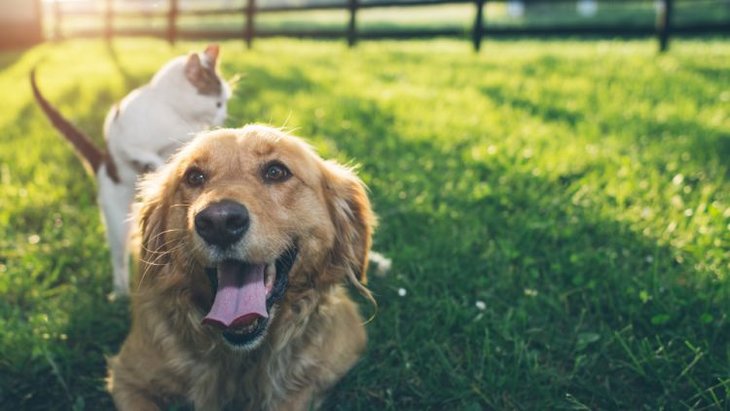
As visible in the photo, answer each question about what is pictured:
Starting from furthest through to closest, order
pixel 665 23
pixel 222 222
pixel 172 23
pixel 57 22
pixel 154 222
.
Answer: pixel 57 22 < pixel 172 23 < pixel 665 23 < pixel 154 222 < pixel 222 222

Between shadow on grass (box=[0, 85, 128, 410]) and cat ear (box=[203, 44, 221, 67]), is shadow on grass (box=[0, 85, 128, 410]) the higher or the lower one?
the lower one

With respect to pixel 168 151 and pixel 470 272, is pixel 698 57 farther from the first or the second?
pixel 168 151

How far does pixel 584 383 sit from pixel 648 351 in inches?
11.6

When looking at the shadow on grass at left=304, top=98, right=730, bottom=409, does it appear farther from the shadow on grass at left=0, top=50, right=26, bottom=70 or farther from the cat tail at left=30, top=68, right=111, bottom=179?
the shadow on grass at left=0, top=50, right=26, bottom=70

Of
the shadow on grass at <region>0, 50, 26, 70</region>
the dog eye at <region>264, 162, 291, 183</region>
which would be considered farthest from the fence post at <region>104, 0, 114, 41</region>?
the dog eye at <region>264, 162, 291, 183</region>

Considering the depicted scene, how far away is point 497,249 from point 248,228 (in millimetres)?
A: 1707

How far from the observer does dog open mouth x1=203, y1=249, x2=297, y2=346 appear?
2.06m

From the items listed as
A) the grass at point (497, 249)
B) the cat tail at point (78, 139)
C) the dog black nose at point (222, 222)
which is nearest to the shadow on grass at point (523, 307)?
the grass at point (497, 249)

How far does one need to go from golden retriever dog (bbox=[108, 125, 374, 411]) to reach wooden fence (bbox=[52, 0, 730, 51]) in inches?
326

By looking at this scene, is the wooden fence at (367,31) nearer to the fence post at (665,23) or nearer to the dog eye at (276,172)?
the fence post at (665,23)

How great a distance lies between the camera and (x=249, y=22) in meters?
13.7

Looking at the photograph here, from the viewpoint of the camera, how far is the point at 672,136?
4855 mm

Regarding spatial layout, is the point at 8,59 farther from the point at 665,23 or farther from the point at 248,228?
the point at 248,228

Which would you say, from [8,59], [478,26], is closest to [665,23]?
[478,26]
